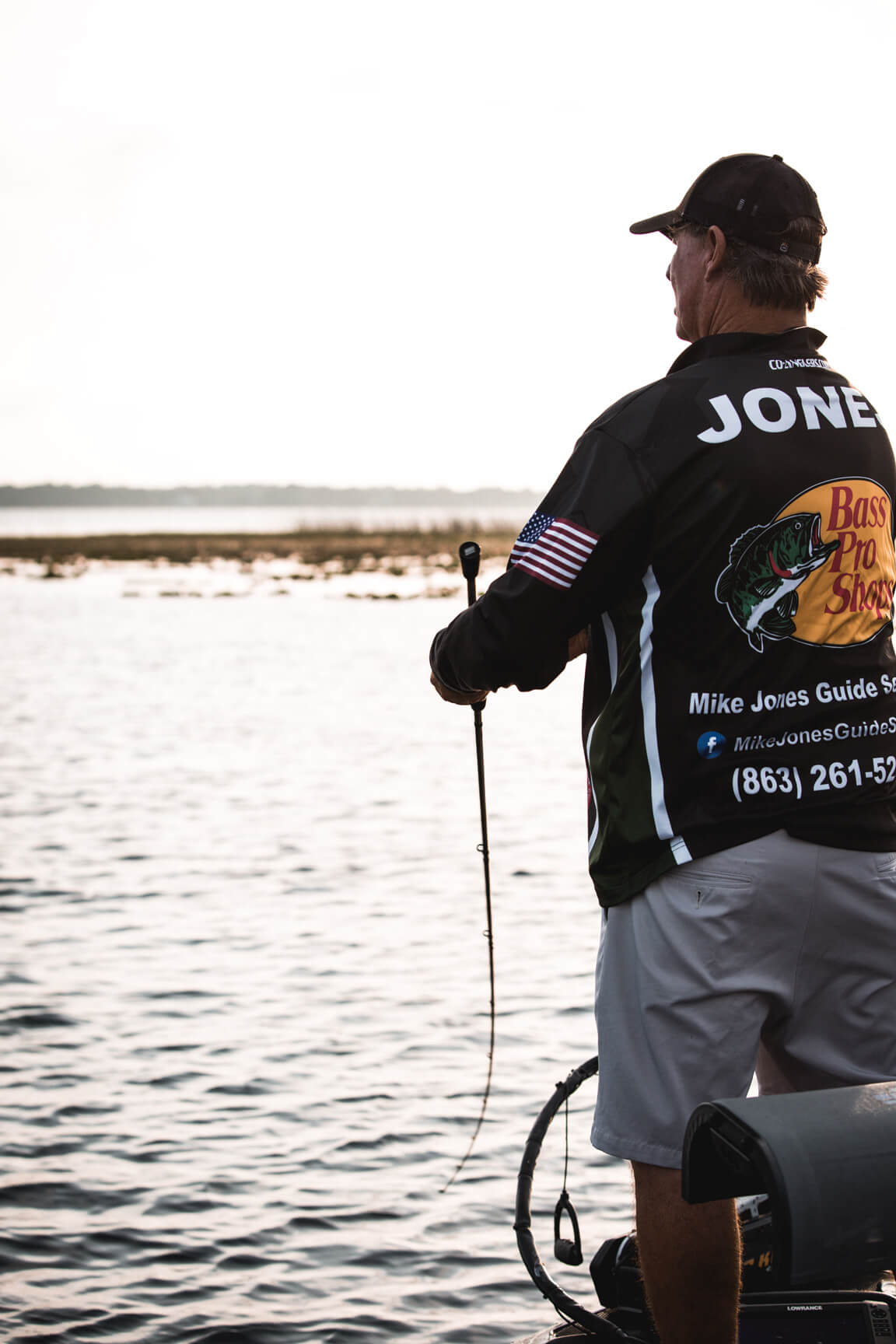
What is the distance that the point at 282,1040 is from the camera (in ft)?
21.1

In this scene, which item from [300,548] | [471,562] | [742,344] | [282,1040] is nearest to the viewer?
[742,344]

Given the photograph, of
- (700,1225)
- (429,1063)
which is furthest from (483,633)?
(429,1063)

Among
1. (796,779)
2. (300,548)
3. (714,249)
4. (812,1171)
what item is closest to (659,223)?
(714,249)

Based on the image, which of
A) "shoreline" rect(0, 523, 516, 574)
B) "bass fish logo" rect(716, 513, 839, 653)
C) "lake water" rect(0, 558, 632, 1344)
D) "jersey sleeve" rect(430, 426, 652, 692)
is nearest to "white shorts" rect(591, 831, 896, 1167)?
"bass fish logo" rect(716, 513, 839, 653)

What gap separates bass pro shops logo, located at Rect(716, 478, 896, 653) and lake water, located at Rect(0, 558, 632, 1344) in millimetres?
2584

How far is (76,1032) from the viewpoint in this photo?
654 cm

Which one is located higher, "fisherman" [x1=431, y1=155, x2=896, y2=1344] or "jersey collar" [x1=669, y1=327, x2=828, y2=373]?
"jersey collar" [x1=669, y1=327, x2=828, y2=373]

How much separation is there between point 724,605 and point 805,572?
14 centimetres

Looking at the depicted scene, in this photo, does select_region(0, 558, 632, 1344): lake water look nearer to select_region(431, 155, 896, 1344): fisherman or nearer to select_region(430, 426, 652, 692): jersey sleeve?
select_region(431, 155, 896, 1344): fisherman

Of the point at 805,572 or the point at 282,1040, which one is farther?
the point at 282,1040

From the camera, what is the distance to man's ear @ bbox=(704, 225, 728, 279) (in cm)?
249

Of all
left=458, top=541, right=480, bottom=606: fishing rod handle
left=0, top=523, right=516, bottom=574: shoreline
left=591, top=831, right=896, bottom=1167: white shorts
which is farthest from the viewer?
left=0, top=523, right=516, bottom=574: shoreline

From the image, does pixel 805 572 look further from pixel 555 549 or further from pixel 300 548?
pixel 300 548

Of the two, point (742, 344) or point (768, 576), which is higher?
point (742, 344)
